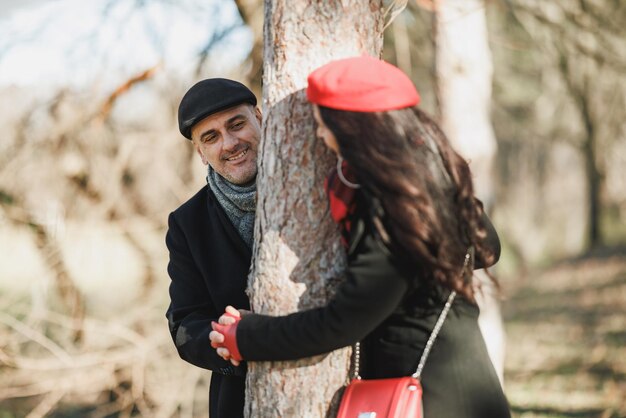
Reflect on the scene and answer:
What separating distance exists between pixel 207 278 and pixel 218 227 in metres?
0.20

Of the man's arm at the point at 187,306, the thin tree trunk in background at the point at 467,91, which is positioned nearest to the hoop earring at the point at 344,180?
the man's arm at the point at 187,306

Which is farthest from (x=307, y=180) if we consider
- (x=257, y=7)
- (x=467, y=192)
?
(x=257, y=7)

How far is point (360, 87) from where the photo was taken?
2033mm

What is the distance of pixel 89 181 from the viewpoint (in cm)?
657

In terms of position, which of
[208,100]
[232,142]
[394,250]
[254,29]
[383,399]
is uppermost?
[254,29]

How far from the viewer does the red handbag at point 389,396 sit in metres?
2.11

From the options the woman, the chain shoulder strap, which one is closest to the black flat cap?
the woman

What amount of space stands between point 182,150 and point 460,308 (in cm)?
456

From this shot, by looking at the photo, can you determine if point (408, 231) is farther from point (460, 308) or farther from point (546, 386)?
point (546, 386)

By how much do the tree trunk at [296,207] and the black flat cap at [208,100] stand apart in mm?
412

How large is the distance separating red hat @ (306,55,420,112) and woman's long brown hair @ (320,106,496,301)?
1.0 inches

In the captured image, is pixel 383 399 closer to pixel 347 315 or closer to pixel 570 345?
pixel 347 315

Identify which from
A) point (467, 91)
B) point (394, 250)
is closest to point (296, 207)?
point (394, 250)

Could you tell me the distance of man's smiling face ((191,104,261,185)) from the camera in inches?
111
